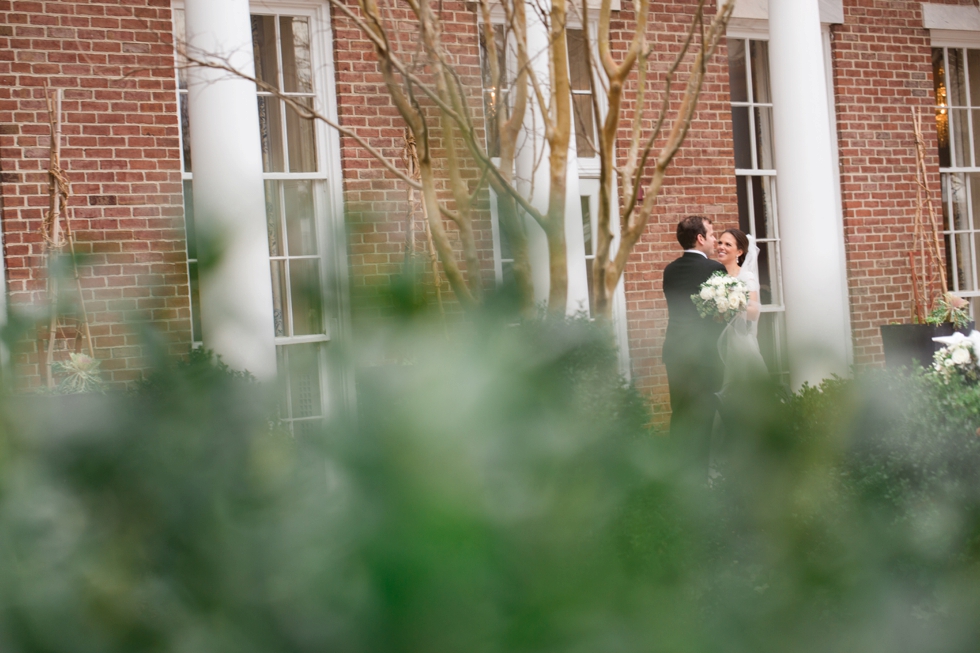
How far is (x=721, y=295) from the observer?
475 cm

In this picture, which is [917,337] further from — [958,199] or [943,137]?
[943,137]

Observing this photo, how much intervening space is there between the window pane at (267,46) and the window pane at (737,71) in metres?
3.80

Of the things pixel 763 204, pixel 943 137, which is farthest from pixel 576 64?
pixel 943 137

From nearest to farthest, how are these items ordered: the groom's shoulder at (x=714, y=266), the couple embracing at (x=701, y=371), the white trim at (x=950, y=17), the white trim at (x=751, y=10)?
the couple embracing at (x=701, y=371)
the groom's shoulder at (x=714, y=266)
the white trim at (x=751, y=10)
the white trim at (x=950, y=17)

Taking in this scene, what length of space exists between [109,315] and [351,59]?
6255mm

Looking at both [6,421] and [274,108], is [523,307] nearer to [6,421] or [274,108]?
[6,421]

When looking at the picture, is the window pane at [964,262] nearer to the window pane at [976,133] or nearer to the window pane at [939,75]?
the window pane at [976,133]

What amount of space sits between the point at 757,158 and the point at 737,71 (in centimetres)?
76

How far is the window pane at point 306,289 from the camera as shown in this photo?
0.58 meters

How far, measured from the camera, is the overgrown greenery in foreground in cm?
52

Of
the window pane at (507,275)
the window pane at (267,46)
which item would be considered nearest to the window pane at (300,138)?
the window pane at (267,46)

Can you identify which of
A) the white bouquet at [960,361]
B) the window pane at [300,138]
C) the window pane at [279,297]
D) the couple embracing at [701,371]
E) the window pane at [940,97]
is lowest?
the white bouquet at [960,361]

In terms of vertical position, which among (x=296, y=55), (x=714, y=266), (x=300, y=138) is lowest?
(x=714, y=266)

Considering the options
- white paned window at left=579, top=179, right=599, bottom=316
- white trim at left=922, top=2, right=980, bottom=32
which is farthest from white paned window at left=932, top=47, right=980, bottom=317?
white paned window at left=579, top=179, right=599, bottom=316
